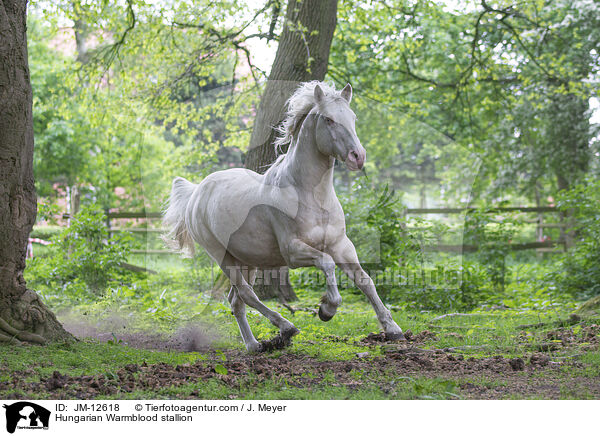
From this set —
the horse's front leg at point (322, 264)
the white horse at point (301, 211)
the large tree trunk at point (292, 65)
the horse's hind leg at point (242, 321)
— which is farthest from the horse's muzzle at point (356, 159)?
the large tree trunk at point (292, 65)

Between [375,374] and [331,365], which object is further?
[331,365]

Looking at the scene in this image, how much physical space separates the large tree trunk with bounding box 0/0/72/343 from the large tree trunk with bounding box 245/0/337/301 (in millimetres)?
3699

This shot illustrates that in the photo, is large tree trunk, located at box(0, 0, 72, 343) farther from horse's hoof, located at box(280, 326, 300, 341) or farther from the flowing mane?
the flowing mane

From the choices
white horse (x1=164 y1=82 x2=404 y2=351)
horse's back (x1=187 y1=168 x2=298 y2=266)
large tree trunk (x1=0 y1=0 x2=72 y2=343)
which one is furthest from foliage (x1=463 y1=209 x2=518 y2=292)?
A: large tree trunk (x1=0 y1=0 x2=72 y2=343)

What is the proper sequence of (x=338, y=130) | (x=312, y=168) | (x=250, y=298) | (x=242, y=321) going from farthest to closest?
(x=242, y=321) → (x=250, y=298) → (x=312, y=168) → (x=338, y=130)

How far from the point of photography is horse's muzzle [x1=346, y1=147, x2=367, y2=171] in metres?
4.41

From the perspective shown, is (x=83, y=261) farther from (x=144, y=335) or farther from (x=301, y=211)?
(x=301, y=211)

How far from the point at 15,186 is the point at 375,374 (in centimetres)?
348

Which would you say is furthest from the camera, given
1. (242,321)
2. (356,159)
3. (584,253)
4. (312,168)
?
(584,253)

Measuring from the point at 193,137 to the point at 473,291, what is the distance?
20.2 ft

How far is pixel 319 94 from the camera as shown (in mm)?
4805

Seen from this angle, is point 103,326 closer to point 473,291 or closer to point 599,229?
point 473,291

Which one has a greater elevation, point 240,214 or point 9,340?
point 240,214
